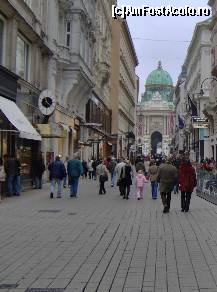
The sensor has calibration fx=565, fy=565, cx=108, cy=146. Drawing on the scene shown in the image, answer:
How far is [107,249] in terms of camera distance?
9984 millimetres

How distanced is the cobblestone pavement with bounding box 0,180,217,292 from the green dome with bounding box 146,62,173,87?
572 ft

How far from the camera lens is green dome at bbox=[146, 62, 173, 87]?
624 feet

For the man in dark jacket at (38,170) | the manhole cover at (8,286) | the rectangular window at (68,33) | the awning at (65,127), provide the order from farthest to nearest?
the rectangular window at (68,33) < the awning at (65,127) < the man in dark jacket at (38,170) < the manhole cover at (8,286)

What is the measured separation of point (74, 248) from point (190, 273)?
280 cm

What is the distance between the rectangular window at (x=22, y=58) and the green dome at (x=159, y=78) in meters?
165

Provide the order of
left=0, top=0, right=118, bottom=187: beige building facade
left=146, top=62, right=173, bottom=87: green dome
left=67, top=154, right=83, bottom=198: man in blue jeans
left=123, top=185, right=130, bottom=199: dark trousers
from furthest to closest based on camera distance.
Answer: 1. left=146, top=62, right=173, bottom=87: green dome
2. left=123, top=185, right=130, bottom=199: dark trousers
3. left=0, top=0, right=118, bottom=187: beige building facade
4. left=67, top=154, right=83, bottom=198: man in blue jeans

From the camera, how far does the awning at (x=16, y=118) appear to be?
20.5 metres

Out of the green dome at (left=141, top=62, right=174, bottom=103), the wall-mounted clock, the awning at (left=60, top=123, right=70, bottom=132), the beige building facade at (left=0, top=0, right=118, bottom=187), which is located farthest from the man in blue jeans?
the green dome at (left=141, top=62, right=174, bottom=103)

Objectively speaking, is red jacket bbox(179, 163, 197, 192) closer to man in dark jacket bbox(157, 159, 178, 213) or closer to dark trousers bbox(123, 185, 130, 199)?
man in dark jacket bbox(157, 159, 178, 213)

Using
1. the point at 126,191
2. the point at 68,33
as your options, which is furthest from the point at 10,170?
the point at 68,33

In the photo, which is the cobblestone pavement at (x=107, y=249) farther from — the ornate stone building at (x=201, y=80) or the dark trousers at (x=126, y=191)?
the ornate stone building at (x=201, y=80)

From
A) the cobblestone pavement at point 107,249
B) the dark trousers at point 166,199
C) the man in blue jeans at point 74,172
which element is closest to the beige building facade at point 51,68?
the man in blue jeans at point 74,172

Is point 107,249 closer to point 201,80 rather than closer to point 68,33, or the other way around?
point 68,33

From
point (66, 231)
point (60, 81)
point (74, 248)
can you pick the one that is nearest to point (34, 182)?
point (60, 81)
